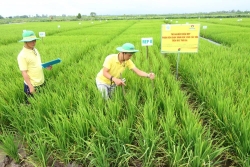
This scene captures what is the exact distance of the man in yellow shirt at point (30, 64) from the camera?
2.50 meters

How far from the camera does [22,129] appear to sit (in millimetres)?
2230

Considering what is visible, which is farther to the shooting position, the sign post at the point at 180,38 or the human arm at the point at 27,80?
the sign post at the point at 180,38

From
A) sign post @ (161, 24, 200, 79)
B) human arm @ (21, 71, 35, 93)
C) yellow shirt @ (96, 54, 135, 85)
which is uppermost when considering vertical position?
sign post @ (161, 24, 200, 79)

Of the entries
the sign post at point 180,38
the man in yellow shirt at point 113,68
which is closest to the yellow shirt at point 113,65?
the man in yellow shirt at point 113,68

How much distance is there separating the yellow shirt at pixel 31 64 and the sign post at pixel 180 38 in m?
2.14

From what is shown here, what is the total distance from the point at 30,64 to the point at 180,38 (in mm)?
2468

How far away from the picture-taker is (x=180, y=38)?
3590mm

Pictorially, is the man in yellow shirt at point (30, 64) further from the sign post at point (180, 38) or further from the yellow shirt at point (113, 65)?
the sign post at point (180, 38)

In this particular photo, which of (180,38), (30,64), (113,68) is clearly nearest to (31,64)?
(30,64)

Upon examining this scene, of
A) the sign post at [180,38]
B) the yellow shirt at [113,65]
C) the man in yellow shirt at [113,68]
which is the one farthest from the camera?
the sign post at [180,38]

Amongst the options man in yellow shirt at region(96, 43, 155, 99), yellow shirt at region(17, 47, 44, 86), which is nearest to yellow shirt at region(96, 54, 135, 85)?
man in yellow shirt at region(96, 43, 155, 99)

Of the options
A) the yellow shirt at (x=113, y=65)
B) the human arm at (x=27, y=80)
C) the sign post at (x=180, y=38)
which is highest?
the sign post at (x=180, y=38)

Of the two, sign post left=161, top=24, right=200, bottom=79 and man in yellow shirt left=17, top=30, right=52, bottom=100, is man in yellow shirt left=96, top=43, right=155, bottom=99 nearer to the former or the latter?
man in yellow shirt left=17, top=30, right=52, bottom=100

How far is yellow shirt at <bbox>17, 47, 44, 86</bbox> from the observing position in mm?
2508
